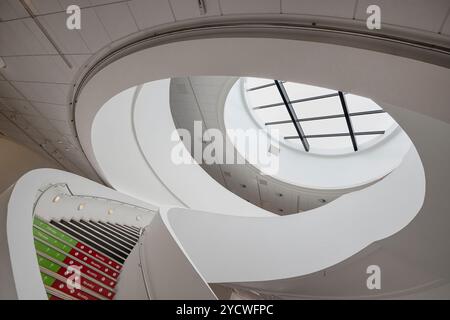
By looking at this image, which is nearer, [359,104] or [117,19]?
[117,19]

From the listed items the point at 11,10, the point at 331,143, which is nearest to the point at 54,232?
the point at 11,10

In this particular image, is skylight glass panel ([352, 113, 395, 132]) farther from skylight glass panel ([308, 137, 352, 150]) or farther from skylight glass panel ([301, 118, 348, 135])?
skylight glass panel ([308, 137, 352, 150])

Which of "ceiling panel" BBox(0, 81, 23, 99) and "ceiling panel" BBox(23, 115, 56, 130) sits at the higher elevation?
"ceiling panel" BBox(0, 81, 23, 99)

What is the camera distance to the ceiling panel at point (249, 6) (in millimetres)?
2398

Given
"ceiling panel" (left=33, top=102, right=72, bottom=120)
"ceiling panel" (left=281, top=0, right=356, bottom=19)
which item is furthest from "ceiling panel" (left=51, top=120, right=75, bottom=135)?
"ceiling panel" (left=281, top=0, right=356, bottom=19)

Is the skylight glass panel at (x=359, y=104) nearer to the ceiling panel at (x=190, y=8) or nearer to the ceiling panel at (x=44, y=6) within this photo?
the ceiling panel at (x=190, y=8)

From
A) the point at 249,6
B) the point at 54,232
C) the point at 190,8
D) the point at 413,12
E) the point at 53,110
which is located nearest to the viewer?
the point at 413,12

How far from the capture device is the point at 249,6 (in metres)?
2.48

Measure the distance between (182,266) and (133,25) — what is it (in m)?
3.25

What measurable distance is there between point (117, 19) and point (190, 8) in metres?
1.10

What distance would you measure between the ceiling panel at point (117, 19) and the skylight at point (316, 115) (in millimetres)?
7229

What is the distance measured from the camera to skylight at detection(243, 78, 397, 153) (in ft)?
31.0

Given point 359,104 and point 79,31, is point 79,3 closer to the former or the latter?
point 79,31

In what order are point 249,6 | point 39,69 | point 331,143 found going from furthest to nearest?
point 331,143, point 39,69, point 249,6
